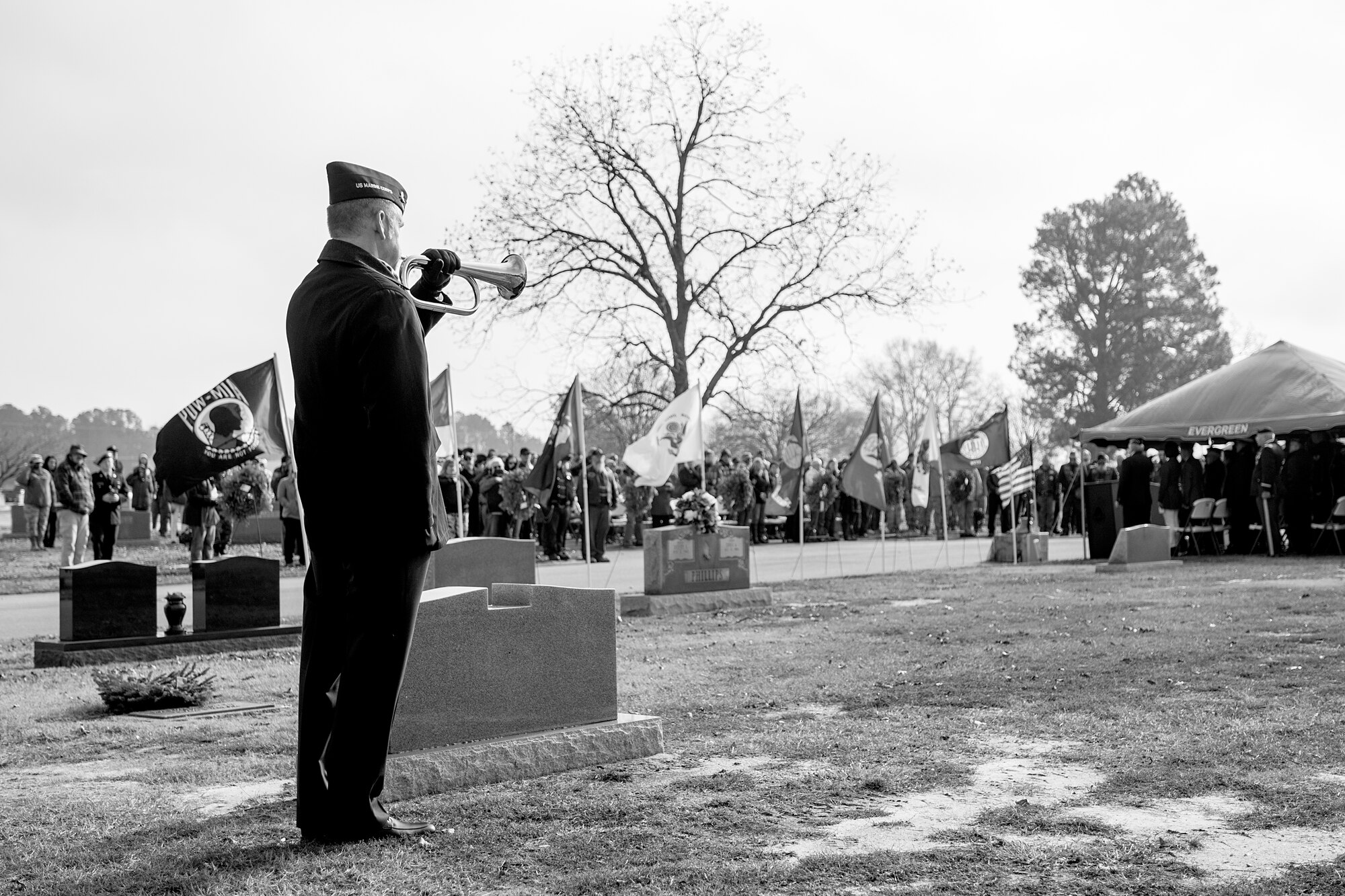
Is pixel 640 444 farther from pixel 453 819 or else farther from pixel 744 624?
pixel 453 819

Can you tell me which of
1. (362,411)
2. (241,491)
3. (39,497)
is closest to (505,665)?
(362,411)

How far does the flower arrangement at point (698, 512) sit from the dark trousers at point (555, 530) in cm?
941

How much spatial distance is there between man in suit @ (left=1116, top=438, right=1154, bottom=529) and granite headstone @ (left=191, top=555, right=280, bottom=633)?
16337 mm

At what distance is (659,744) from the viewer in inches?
269

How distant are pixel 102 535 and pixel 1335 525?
21937 millimetres

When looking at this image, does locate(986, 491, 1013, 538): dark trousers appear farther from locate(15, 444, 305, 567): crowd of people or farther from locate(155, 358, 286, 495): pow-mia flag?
locate(155, 358, 286, 495): pow-mia flag

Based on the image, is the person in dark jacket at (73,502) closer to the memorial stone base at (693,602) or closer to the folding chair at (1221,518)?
the memorial stone base at (693,602)

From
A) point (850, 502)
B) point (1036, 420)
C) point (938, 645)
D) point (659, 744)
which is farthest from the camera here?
point (1036, 420)

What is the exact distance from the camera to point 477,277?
5.84m

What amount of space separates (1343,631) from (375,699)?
9462 mm

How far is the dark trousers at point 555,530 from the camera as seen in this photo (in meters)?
25.7

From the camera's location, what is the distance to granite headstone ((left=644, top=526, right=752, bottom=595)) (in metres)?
15.8

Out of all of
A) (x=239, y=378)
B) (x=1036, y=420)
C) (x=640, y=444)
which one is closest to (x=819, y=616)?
(x=640, y=444)

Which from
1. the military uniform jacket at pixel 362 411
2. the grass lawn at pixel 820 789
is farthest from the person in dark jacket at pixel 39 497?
the military uniform jacket at pixel 362 411
